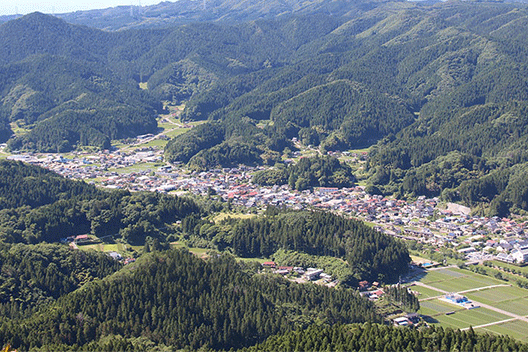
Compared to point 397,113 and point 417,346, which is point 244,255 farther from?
point 397,113

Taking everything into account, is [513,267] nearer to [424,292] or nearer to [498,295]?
[498,295]

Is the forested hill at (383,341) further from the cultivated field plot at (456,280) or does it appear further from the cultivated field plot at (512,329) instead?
the cultivated field plot at (456,280)

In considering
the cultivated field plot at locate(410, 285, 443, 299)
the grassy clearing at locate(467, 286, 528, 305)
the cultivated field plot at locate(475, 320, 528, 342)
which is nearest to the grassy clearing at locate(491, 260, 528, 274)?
the grassy clearing at locate(467, 286, 528, 305)

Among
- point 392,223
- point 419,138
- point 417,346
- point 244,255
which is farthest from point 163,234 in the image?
point 419,138

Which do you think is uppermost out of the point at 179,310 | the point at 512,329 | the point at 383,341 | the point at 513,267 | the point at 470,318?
the point at 383,341

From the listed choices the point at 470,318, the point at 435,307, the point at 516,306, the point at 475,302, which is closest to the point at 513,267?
the point at 516,306

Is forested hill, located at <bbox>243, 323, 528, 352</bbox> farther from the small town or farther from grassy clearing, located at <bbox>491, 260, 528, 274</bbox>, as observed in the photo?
→ the small town

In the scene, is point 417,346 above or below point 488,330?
above
